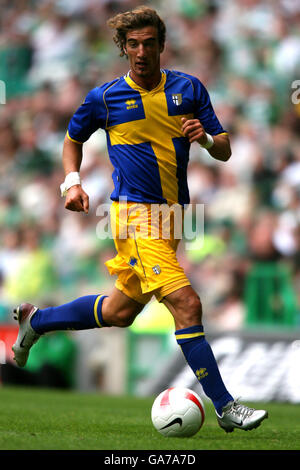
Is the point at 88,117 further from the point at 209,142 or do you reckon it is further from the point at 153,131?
the point at 209,142

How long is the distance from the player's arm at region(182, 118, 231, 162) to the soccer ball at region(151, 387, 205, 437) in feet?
4.49

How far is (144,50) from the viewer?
15.7 feet

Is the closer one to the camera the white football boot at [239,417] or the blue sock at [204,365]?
the white football boot at [239,417]

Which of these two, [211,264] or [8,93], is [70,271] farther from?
[8,93]

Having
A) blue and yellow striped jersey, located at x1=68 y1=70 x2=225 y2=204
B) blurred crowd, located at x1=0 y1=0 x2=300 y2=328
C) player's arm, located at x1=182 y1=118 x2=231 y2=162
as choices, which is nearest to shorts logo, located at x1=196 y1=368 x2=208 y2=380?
blue and yellow striped jersey, located at x1=68 y1=70 x2=225 y2=204

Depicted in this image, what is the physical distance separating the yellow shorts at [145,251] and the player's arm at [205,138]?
400mm

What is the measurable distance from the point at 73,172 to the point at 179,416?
1.57m

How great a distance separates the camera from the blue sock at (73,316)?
200 inches

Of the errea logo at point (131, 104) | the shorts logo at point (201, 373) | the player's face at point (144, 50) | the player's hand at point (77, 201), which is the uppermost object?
the player's face at point (144, 50)

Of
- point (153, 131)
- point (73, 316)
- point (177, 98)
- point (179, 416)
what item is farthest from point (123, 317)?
point (177, 98)

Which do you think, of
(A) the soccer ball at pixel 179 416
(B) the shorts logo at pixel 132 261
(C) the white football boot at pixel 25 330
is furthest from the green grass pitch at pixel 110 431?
(B) the shorts logo at pixel 132 261

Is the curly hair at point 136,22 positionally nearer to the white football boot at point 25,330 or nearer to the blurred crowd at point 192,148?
the white football boot at point 25,330

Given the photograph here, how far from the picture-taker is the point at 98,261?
11.7 metres
